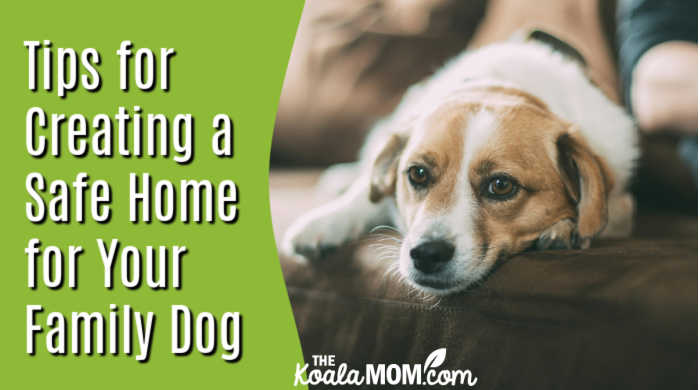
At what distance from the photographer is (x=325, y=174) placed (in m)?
1.61

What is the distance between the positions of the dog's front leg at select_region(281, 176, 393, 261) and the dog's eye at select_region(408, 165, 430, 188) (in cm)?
13

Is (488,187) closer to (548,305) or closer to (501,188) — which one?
(501,188)

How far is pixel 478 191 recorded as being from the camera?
3.46 ft

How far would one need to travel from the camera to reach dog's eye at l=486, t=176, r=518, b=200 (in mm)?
1054

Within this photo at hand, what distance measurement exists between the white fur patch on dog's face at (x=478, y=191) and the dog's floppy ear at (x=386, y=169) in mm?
106

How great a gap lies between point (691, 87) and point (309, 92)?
38.5 inches

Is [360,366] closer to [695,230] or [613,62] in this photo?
[695,230]

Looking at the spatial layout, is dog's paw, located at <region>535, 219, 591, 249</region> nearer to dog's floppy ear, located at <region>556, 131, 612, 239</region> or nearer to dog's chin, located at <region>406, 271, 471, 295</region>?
dog's floppy ear, located at <region>556, 131, 612, 239</region>

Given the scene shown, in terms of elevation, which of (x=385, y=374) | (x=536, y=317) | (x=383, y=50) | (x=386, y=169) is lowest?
(x=385, y=374)

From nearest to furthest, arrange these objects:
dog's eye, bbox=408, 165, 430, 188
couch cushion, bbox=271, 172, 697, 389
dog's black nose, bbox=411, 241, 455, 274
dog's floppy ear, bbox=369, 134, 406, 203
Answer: couch cushion, bbox=271, 172, 697, 389, dog's black nose, bbox=411, 241, 455, 274, dog's eye, bbox=408, 165, 430, 188, dog's floppy ear, bbox=369, 134, 406, 203

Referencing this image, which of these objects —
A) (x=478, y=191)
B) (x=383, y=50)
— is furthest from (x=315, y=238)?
(x=383, y=50)

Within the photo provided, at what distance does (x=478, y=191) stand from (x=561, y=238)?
0.17 metres

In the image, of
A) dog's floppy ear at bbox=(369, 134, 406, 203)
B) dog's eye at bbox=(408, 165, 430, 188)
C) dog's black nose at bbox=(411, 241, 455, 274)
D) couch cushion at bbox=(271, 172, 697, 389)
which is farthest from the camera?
dog's floppy ear at bbox=(369, 134, 406, 203)

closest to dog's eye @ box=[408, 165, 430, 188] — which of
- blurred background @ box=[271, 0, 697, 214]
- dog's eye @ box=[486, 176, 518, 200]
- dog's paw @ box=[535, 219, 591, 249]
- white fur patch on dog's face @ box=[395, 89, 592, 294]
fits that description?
white fur patch on dog's face @ box=[395, 89, 592, 294]
